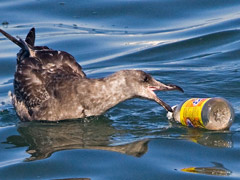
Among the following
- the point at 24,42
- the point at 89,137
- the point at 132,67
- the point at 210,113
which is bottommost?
the point at 89,137

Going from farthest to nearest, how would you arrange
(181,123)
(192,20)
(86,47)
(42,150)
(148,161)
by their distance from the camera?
(192,20), (86,47), (181,123), (42,150), (148,161)

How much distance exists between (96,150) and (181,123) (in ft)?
3.76

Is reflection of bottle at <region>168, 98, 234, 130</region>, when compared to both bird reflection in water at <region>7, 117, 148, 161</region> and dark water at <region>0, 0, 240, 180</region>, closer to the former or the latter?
dark water at <region>0, 0, 240, 180</region>

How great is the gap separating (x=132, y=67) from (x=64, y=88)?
265 cm

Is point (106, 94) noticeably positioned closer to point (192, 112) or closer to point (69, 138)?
point (69, 138)

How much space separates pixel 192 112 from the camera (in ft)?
23.4

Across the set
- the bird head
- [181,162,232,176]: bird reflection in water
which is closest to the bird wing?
the bird head

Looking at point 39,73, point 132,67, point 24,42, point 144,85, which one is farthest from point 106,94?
point 132,67

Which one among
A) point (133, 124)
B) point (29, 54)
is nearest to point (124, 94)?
point (133, 124)

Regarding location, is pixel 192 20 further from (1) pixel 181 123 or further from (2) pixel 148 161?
(2) pixel 148 161

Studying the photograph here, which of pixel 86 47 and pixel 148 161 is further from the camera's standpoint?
pixel 86 47

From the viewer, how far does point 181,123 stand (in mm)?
7414

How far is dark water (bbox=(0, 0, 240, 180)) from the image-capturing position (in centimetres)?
635

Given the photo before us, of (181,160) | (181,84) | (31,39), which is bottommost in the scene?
(181,160)
